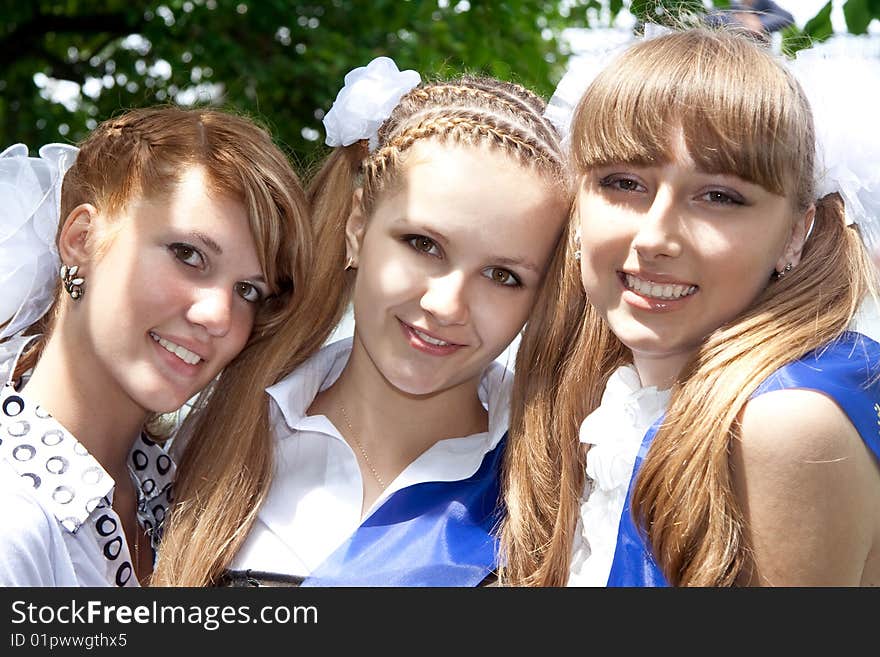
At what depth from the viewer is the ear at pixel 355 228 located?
98.3 inches

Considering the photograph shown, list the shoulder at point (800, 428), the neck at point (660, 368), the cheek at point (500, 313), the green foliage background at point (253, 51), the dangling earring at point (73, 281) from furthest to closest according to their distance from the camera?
Answer: 1. the green foliage background at point (253, 51)
2. the dangling earring at point (73, 281)
3. the cheek at point (500, 313)
4. the neck at point (660, 368)
5. the shoulder at point (800, 428)

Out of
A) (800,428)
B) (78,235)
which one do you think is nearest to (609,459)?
(800,428)

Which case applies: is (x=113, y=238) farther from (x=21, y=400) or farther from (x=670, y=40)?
(x=670, y=40)

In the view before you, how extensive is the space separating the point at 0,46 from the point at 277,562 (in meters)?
4.28

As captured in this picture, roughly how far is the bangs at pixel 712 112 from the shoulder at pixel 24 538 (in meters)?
1.32

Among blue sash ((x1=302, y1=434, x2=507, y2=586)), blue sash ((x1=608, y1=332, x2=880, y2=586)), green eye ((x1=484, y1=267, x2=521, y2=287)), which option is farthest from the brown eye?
blue sash ((x1=608, y1=332, x2=880, y2=586))

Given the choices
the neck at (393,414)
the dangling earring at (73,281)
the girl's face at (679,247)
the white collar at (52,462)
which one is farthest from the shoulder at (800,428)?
the dangling earring at (73,281)

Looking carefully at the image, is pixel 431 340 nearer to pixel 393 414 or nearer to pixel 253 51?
pixel 393 414

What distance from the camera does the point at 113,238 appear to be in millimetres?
2371

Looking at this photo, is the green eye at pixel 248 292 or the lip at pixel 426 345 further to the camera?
the green eye at pixel 248 292

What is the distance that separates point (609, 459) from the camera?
2043 millimetres

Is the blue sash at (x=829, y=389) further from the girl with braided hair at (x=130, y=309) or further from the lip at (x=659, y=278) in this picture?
the girl with braided hair at (x=130, y=309)

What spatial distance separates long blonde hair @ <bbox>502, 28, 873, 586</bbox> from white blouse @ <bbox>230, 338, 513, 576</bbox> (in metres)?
0.64

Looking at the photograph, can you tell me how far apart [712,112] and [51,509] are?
151 centimetres
